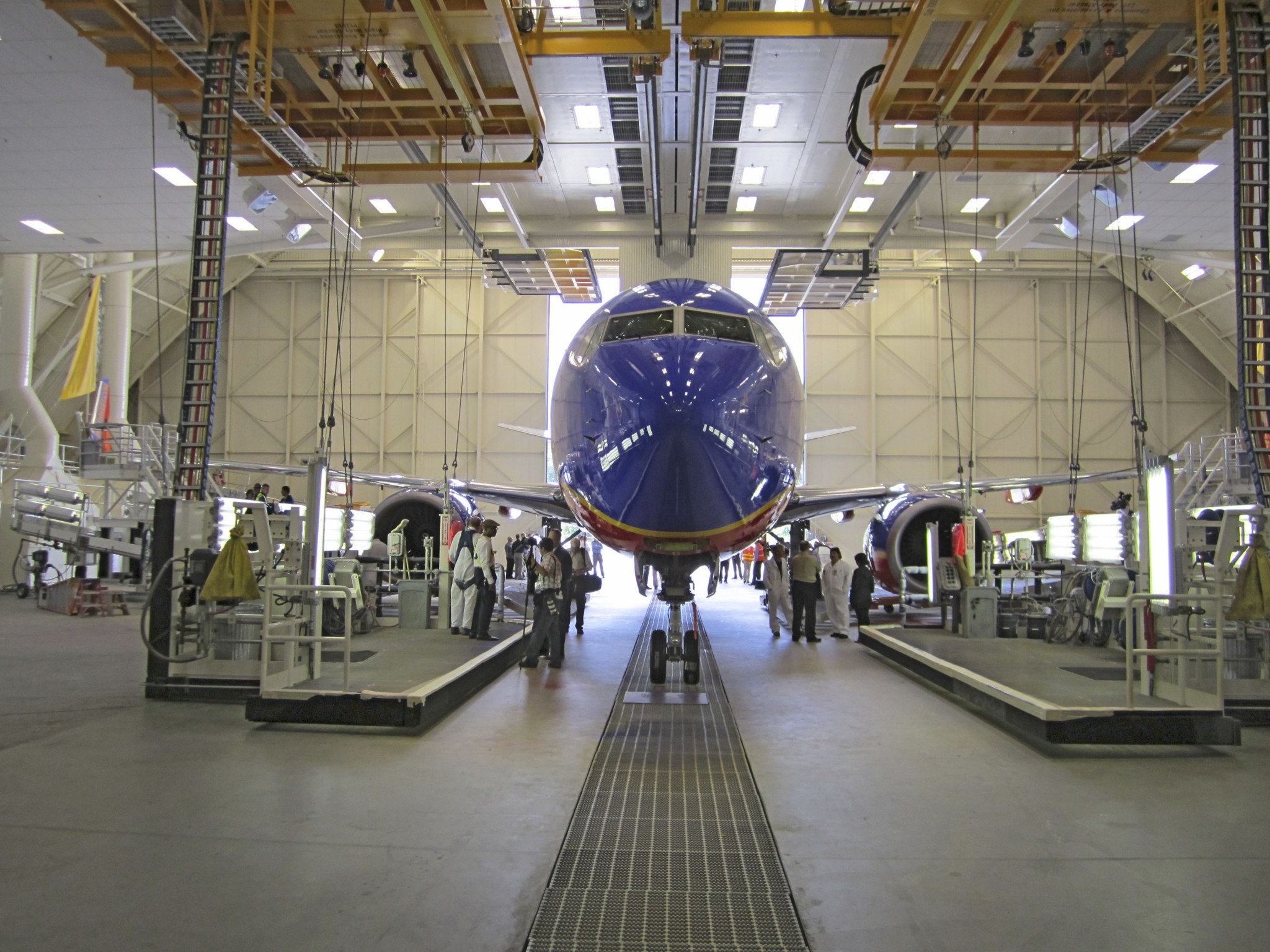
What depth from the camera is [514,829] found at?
392 cm

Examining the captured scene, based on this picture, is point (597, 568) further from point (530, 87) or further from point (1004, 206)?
point (530, 87)

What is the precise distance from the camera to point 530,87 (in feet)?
33.9

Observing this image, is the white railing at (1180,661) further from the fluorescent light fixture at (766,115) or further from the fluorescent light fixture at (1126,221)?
the fluorescent light fixture at (766,115)

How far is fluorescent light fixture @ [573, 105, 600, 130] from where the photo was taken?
16359 mm

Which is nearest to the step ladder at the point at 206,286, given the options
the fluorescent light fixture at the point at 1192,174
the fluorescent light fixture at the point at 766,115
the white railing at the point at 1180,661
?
the white railing at the point at 1180,661

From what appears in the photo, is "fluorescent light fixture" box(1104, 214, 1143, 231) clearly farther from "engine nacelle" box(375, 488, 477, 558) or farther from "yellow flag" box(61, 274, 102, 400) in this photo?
"yellow flag" box(61, 274, 102, 400)

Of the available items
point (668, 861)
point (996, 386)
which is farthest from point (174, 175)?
point (996, 386)

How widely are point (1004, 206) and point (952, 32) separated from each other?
15890 millimetres

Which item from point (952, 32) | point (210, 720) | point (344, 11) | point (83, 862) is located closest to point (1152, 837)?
point (83, 862)

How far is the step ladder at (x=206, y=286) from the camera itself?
295 inches

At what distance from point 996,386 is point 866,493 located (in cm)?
2203

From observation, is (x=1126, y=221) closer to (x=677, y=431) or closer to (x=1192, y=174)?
(x=1192, y=174)

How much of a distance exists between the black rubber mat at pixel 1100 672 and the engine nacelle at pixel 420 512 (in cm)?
865

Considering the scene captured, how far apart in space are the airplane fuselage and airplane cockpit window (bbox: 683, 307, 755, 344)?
1cm
